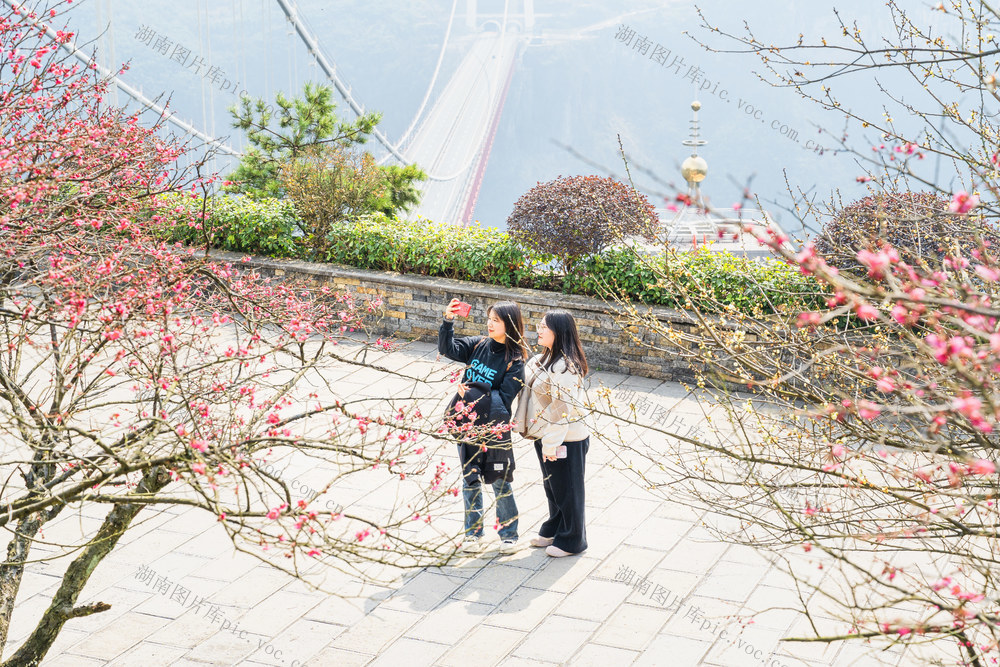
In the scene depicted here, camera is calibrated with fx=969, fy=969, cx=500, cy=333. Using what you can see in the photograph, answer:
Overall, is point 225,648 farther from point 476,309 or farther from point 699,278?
point 476,309

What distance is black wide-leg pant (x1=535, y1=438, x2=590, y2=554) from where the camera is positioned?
221 inches

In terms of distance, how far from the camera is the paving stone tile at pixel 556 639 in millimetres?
4902

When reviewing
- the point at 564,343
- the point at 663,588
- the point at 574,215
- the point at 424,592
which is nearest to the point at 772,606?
the point at 663,588

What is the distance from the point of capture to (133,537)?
6.11 metres

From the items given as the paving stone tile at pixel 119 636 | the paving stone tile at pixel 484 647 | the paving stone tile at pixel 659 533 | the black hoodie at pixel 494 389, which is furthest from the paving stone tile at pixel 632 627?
the paving stone tile at pixel 119 636

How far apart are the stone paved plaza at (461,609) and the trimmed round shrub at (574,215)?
3518mm

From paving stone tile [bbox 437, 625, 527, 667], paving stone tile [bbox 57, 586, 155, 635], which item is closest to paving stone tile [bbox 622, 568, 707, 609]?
paving stone tile [bbox 437, 625, 527, 667]

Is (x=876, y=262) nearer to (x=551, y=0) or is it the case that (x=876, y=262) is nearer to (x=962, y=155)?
(x=962, y=155)

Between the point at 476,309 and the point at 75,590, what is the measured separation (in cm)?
611

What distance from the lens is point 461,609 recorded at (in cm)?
531

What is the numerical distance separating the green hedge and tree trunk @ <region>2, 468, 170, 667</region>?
5035 millimetres

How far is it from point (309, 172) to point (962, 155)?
8.24 metres

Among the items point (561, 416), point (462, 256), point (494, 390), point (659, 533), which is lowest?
point (659, 533)

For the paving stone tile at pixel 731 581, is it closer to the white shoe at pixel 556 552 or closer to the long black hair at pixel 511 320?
the white shoe at pixel 556 552
